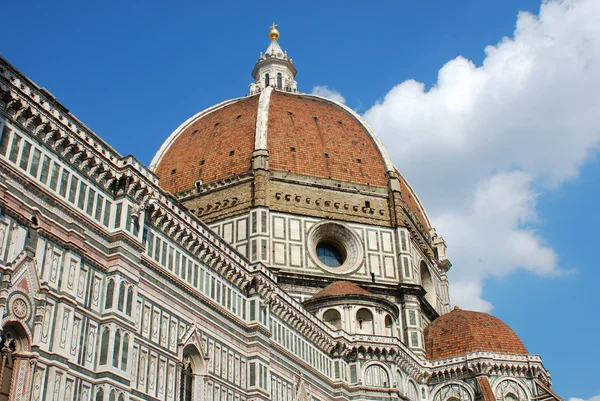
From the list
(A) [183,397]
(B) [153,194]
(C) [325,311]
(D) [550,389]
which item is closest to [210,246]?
(B) [153,194]

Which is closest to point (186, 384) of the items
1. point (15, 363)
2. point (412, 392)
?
point (15, 363)

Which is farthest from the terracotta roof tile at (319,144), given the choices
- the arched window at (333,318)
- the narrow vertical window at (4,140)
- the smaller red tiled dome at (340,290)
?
the narrow vertical window at (4,140)

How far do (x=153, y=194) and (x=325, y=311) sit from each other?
17.5m

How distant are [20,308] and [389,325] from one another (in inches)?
1032

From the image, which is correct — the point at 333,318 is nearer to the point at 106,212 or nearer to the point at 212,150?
the point at 212,150

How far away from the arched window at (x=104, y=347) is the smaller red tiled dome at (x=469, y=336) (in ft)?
89.6

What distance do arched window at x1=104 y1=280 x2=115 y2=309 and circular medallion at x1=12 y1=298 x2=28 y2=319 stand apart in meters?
3.36

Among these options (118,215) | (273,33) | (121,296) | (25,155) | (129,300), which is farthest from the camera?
(273,33)

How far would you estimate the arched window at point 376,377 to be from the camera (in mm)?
40031

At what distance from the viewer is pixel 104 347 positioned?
22.8 metres

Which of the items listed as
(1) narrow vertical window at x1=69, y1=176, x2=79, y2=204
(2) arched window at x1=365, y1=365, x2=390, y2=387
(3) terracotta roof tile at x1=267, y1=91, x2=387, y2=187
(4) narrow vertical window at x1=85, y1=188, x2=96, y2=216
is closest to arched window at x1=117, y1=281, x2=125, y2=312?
(4) narrow vertical window at x1=85, y1=188, x2=96, y2=216

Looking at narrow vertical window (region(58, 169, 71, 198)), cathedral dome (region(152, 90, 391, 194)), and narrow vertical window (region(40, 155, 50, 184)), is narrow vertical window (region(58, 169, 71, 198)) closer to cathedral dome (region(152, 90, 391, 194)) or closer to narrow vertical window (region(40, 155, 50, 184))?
narrow vertical window (region(40, 155, 50, 184))

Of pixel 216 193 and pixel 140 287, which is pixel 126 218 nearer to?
pixel 140 287

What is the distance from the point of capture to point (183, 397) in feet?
89.9
